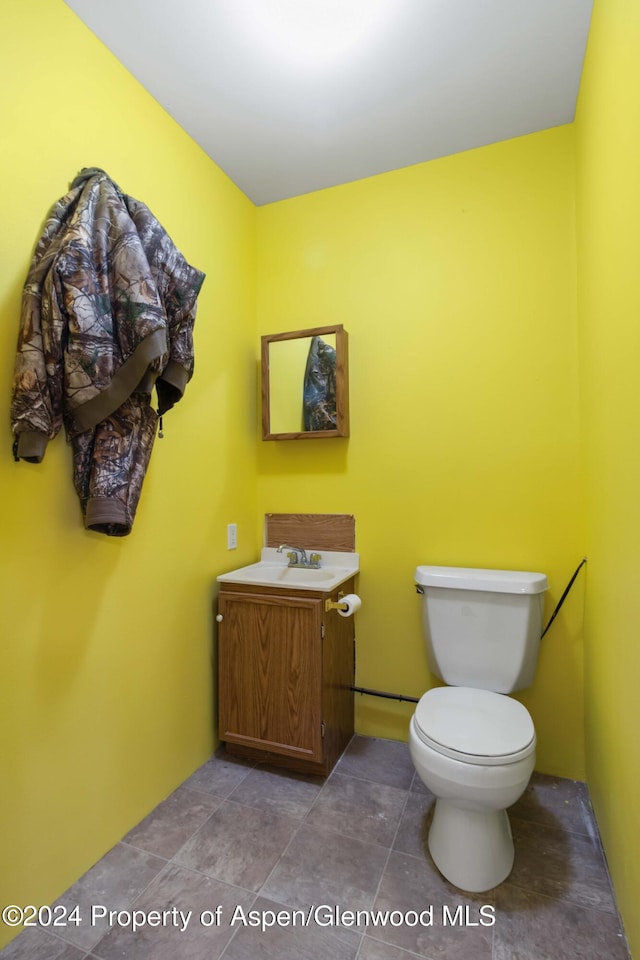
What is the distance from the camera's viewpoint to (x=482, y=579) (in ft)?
5.37

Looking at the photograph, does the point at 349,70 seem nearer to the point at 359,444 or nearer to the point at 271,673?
the point at 359,444

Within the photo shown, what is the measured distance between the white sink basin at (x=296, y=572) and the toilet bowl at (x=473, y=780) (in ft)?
1.97

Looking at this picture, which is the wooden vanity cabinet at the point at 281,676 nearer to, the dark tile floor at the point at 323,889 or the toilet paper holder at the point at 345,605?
the toilet paper holder at the point at 345,605

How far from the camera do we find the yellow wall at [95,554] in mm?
1124

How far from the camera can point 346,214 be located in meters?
2.09

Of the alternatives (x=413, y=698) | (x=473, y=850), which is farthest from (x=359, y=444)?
(x=473, y=850)

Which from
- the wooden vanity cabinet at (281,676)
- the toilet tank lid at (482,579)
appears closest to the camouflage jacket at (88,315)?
the wooden vanity cabinet at (281,676)

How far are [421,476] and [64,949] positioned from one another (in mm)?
1812

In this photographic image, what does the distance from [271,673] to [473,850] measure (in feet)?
2.77

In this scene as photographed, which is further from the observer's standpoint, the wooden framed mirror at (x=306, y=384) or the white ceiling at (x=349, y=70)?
the wooden framed mirror at (x=306, y=384)

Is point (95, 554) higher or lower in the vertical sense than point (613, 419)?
lower

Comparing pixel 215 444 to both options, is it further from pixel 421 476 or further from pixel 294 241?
pixel 294 241

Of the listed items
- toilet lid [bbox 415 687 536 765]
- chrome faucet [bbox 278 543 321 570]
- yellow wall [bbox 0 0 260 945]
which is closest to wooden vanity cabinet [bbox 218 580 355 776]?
yellow wall [bbox 0 0 260 945]

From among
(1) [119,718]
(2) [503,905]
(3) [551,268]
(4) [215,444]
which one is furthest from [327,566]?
(3) [551,268]
